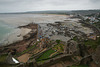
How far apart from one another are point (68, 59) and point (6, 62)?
31.1ft

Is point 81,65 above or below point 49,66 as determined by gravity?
above

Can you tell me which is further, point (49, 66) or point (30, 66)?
point (49, 66)

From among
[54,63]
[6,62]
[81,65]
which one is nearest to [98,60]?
[81,65]

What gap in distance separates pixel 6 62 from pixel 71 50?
34.4 feet

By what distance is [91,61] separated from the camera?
370 inches

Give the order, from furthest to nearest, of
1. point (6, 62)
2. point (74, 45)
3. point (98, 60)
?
point (74, 45)
point (6, 62)
point (98, 60)

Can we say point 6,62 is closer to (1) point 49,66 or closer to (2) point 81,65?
(1) point 49,66

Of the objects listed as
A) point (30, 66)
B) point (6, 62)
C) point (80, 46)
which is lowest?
point (30, 66)

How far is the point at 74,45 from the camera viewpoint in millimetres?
12273

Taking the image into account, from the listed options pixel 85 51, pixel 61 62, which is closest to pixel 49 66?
pixel 61 62

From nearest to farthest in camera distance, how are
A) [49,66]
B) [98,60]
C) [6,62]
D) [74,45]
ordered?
[98,60]
[6,62]
[49,66]
[74,45]

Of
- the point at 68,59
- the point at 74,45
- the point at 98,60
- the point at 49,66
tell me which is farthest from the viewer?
the point at 74,45

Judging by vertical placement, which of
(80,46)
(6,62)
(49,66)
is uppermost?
(80,46)

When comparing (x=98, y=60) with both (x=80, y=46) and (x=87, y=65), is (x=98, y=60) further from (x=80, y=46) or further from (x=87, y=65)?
(x=80, y=46)
